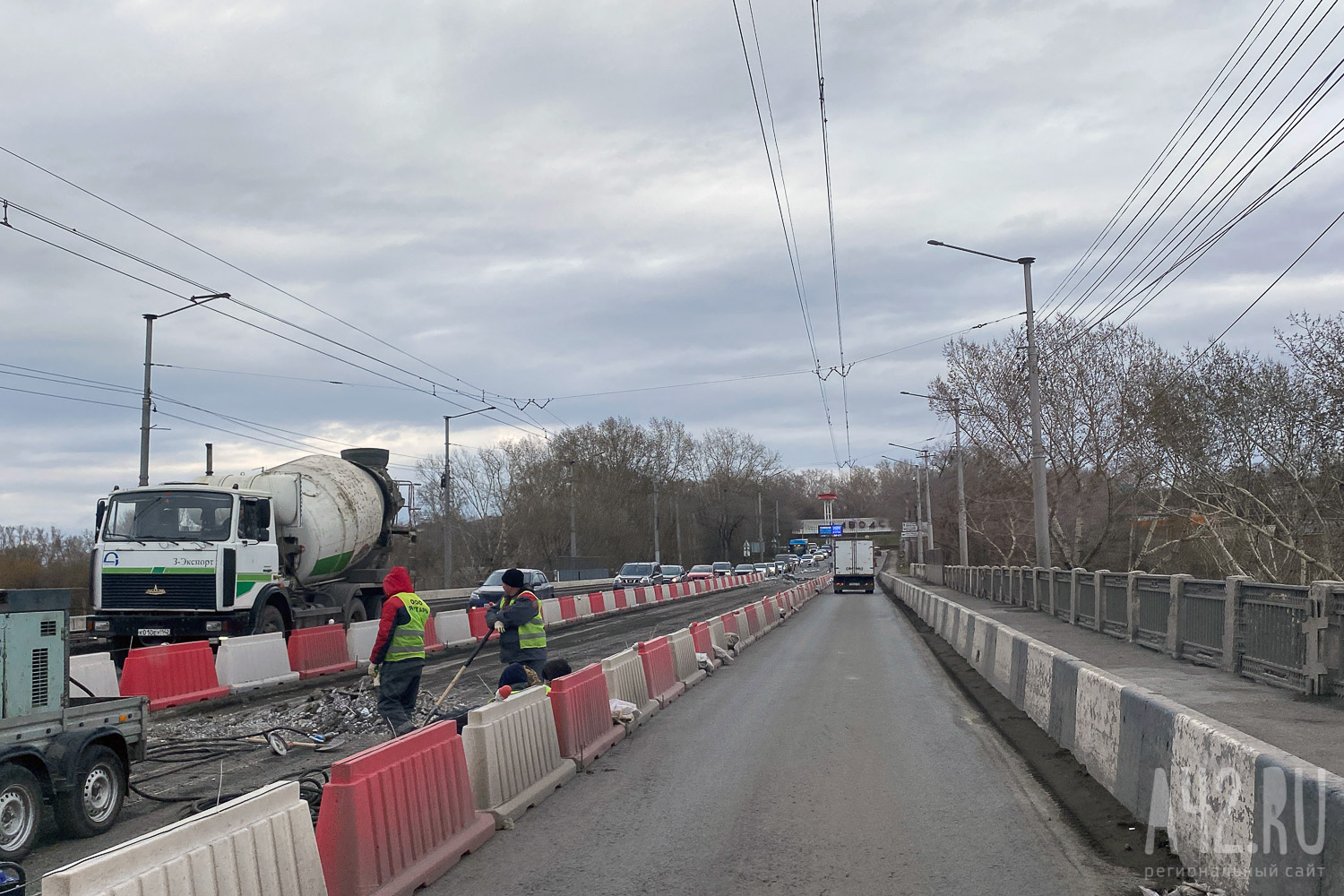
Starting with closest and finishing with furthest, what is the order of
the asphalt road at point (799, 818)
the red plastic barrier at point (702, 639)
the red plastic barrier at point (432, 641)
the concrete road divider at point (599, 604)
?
the asphalt road at point (799, 818), the red plastic barrier at point (702, 639), the red plastic barrier at point (432, 641), the concrete road divider at point (599, 604)

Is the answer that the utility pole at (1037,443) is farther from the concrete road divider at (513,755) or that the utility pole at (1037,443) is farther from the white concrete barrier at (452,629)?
the concrete road divider at (513,755)

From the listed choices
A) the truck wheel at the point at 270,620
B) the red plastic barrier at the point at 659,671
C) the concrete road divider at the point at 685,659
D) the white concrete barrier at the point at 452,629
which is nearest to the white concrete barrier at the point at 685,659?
the concrete road divider at the point at 685,659

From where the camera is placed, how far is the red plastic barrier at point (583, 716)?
31.4 feet

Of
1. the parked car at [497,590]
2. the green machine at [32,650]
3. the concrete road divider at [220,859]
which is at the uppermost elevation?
the green machine at [32,650]

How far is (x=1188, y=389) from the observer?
1427 inches

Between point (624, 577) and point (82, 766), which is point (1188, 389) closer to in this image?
point (624, 577)

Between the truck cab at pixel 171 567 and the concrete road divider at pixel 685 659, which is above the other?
the truck cab at pixel 171 567

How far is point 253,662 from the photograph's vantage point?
1600cm

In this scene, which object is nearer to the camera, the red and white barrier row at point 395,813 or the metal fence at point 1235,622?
the red and white barrier row at point 395,813

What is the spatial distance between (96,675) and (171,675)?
98 centimetres

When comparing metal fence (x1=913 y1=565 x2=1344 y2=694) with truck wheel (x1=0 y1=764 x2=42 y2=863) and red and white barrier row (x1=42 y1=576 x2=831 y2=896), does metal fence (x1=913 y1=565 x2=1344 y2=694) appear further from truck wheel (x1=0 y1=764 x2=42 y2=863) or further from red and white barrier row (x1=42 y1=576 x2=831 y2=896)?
truck wheel (x1=0 y1=764 x2=42 y2=863)

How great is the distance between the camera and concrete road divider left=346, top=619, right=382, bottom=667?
19.3 m

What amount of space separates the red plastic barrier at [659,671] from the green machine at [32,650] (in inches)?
279

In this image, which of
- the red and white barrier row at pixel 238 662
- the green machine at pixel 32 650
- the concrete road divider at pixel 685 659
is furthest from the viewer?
the concrete road divider at pixel 685 659
